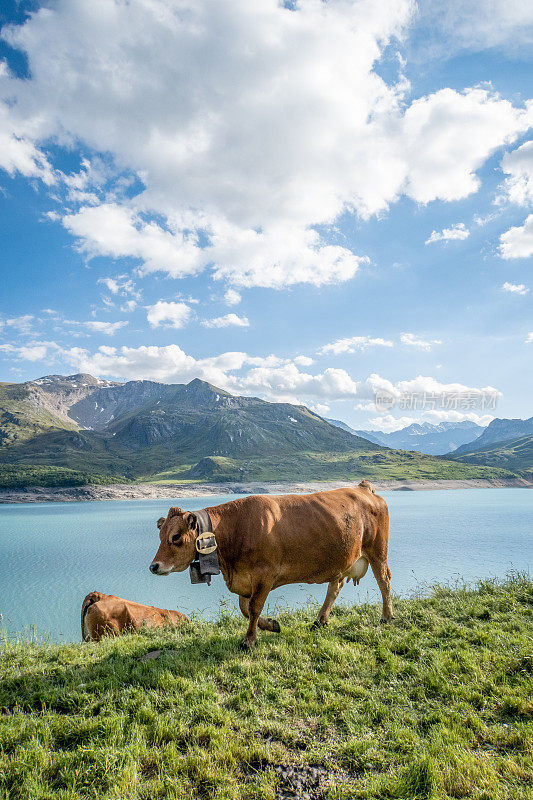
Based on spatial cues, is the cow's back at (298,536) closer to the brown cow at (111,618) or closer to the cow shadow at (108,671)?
the cow shadow at (108,671)

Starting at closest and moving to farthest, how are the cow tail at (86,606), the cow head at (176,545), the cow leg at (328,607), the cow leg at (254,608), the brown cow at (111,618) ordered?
the cow head at (176,545), the cow leg at (254,608), the cow leg at (328,607), the brown cow at (111,618), the cow tail at (86,606)

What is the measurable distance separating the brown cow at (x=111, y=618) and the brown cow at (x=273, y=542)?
3.68 metres

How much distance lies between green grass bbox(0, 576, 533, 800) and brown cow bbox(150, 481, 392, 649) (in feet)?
3.53

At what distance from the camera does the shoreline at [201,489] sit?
131000mm

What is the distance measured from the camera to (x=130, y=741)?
4.32 meters

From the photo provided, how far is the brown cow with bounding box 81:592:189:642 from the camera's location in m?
9.21

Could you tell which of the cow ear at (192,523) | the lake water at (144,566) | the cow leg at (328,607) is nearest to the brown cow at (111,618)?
the lake water at (144,566)

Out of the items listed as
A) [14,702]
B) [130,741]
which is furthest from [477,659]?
[14,702]

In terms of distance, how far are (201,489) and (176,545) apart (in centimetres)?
15624

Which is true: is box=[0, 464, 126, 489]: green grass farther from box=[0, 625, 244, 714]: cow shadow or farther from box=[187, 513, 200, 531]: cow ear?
box=[187, 513, 200, 531]: cow ear

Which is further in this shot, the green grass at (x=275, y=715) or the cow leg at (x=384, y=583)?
the cow leg at (x=384, y=583)

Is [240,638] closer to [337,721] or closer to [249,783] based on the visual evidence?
[337,721]

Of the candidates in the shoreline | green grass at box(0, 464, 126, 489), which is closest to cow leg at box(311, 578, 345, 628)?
the shoreline

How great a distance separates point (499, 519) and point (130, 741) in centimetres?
7338
